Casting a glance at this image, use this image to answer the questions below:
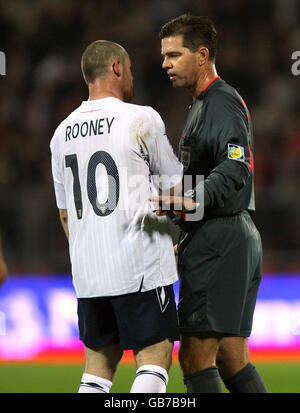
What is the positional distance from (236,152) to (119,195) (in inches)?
23.6

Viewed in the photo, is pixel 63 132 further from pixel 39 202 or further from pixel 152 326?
pixel 39 202

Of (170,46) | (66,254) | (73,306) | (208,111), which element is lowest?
(73,306)

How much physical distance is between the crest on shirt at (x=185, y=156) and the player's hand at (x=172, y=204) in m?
0.39

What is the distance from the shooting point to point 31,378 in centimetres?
670

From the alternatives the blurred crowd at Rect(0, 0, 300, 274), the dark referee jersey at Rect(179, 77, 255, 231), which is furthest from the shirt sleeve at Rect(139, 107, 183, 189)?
the blurred crowd at Rect(0, 0, 300, 274)

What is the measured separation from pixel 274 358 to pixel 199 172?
476cm

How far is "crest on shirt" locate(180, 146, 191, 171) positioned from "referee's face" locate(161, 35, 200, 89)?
1.10ft

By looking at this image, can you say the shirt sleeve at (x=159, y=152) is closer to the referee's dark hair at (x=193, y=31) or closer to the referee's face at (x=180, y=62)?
the referee's face at (x=180, y=62)

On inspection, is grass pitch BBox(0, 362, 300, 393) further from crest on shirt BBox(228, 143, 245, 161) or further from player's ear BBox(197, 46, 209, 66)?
player's ear BBox(197, 46, 209, 66)

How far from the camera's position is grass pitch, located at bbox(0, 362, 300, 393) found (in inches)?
236

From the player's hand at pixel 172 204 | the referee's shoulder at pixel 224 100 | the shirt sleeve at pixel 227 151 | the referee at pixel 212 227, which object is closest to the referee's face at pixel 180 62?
the referee at pixel 212 227

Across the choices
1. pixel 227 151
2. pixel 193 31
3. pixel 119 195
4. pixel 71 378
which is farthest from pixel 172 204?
pixel 71 378

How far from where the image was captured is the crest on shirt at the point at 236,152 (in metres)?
3.57

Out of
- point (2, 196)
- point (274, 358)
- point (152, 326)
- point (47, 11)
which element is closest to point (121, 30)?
point (47, 11)
